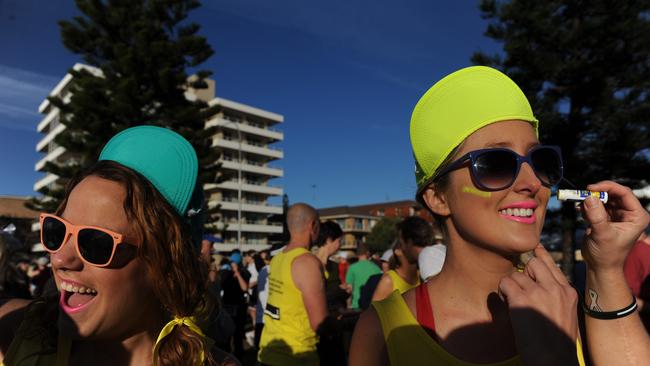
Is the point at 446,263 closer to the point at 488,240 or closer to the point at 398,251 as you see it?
the point at 488,240

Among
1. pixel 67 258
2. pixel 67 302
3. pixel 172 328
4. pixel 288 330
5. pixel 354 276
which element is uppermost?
pixel 67 258

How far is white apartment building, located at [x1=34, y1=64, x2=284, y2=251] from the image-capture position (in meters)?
60.6

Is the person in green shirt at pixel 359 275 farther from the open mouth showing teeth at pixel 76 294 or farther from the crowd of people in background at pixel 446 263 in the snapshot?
the open mouth showing teeth at pixel 76 294

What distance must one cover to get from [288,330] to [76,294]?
2.71 meters

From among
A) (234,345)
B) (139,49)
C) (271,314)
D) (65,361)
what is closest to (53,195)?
(139,49)

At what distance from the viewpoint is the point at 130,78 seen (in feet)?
61.6

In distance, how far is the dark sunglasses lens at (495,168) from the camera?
1359mm

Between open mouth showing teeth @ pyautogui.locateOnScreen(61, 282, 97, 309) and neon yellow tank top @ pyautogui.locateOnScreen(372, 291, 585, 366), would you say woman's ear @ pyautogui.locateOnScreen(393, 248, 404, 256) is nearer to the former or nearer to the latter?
neon yellow tank top @ pyautogui.locateOnScreen(372, 291, 585, 366)

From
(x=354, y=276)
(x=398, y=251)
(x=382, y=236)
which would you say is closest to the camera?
(x=398, y=251)

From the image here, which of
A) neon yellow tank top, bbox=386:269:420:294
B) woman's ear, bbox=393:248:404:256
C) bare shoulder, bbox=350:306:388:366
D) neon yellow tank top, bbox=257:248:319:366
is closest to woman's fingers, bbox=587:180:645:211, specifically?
bare shoulder, bbox=350:306:388:366

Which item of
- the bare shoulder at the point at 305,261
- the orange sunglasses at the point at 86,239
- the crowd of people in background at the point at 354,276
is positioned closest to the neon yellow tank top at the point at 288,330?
the bare shoulder at the point at 305,261

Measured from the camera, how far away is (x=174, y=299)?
1.48m

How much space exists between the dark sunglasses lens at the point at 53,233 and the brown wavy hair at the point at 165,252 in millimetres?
107

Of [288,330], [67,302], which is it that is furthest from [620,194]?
[288,330]
